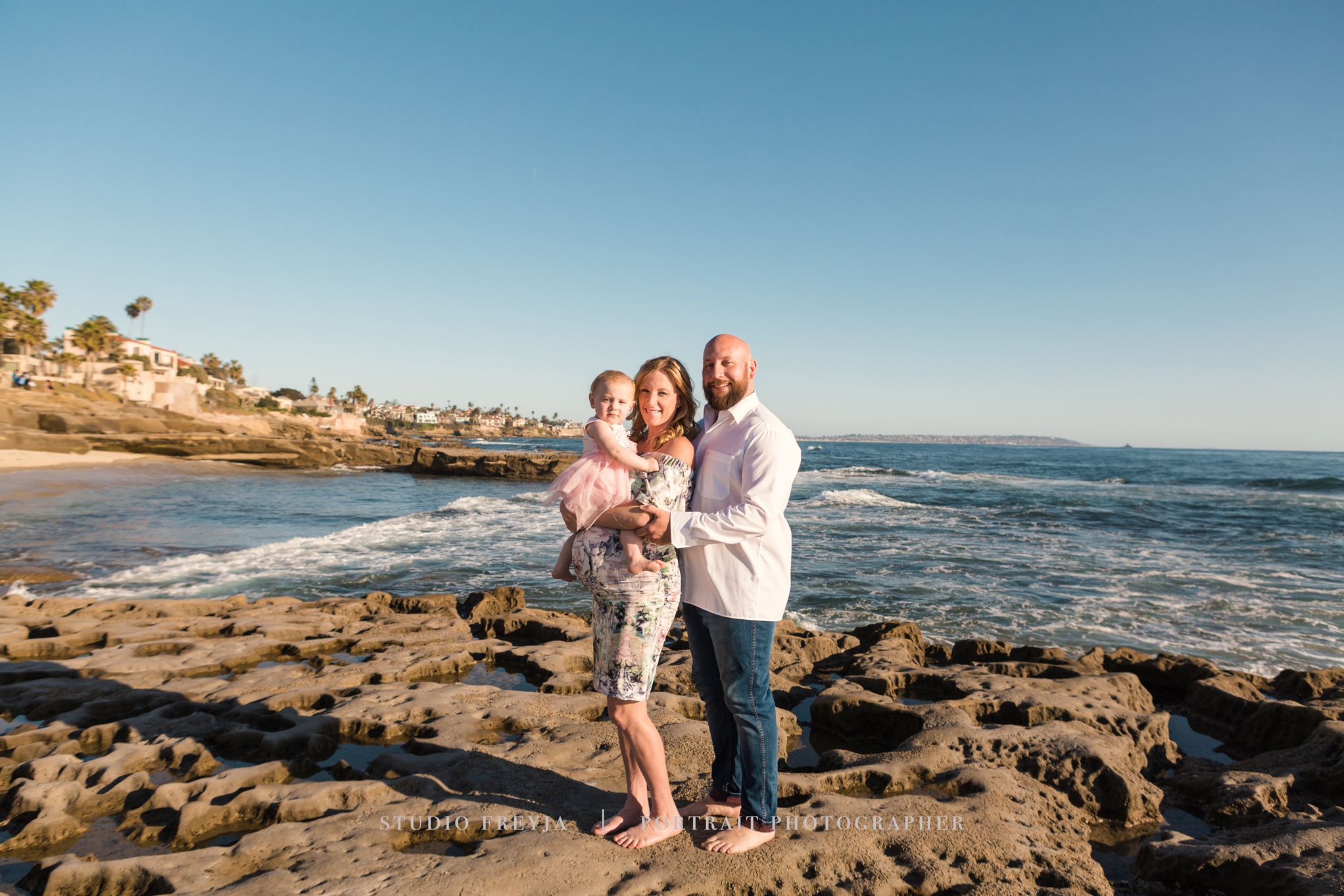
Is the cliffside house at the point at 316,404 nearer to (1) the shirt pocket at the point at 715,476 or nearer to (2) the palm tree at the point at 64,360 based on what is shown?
(2) the palm tree at the point at 64,360

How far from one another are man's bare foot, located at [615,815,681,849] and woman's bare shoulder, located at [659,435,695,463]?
5.73ft

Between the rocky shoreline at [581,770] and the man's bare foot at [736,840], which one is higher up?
the man's bare foot at [736,840]

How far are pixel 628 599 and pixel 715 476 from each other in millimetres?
709

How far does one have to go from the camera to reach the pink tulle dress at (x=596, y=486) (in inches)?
115

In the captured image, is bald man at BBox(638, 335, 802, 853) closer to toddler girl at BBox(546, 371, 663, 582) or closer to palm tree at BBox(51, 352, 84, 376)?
toddler girl at BBox(546, 371, 663, 582)

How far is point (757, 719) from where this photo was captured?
299 cm

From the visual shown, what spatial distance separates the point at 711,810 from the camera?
10.6 ft

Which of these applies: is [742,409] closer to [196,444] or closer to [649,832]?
[649,832]

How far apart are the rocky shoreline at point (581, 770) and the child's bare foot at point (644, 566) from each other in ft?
4.36

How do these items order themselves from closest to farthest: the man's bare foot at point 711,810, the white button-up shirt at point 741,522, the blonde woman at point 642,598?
the white button-up shirt at point 741,522 < the blonde woman at point 642,598 < the man's bare foot at point 711,810

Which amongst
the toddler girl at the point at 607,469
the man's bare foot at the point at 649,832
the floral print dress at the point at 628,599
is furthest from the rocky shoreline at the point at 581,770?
the toddler girl at the point at 607,469

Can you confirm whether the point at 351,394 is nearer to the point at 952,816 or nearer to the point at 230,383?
the point at 230,383

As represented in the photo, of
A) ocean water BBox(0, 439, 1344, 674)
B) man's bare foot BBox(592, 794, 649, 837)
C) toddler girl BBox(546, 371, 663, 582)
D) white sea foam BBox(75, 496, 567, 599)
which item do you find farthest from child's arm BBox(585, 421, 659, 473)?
white sea foam BBox(75, 496, 567, 599)

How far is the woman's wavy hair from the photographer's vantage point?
121 inches
